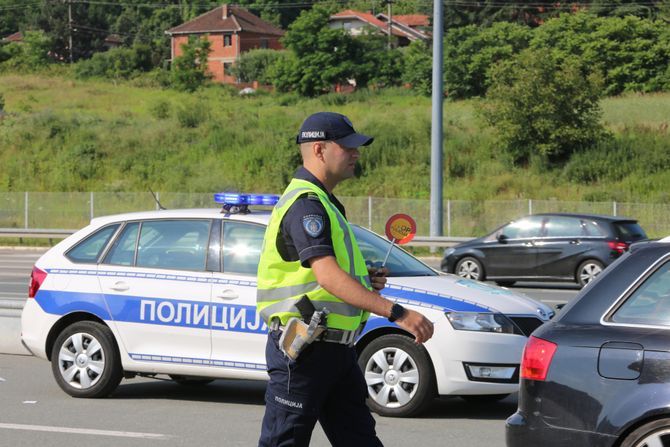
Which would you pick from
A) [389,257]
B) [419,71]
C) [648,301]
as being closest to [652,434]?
[648,301]

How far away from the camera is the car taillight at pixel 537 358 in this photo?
17.0ft

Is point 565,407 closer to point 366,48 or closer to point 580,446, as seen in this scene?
point 580,446

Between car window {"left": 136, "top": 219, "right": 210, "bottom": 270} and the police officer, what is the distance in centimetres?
406

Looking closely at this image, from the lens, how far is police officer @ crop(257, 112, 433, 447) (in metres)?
4.50

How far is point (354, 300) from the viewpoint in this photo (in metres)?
4.38

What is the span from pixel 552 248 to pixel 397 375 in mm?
12593

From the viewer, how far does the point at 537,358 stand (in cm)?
525

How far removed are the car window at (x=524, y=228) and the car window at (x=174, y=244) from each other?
12714mm

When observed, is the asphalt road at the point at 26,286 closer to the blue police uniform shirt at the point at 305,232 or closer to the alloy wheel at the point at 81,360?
the alloy wheel at the point at 81,360

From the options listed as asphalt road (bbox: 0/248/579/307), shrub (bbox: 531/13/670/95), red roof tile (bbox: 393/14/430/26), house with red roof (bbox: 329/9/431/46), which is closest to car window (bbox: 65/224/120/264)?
asphalt road (bbox: 0/248/579/307)

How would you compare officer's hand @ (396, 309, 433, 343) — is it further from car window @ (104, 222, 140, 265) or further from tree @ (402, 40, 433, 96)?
tree @ (402, 40, 433, 96)

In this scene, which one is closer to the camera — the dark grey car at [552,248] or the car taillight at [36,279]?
the car taillight at [36,279]

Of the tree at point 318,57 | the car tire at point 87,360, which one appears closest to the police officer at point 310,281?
A: the car tire at point 87,360

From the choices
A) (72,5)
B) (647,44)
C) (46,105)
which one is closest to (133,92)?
(46,105)
